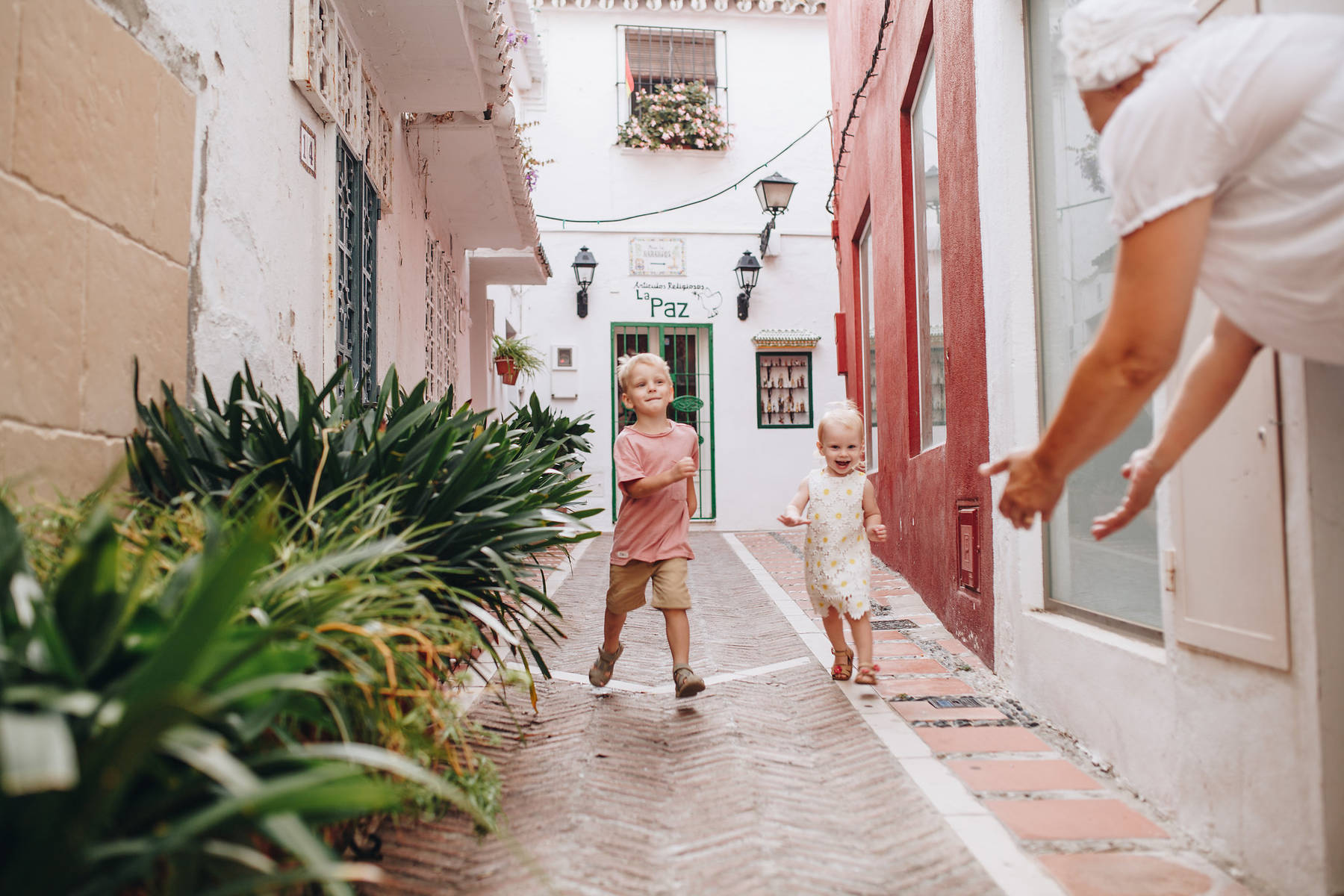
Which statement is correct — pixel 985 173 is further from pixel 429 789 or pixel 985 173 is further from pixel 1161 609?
pixel 429 789

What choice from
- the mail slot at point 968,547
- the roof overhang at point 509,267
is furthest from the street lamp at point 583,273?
the mail slot at point 968,547

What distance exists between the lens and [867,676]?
4.10m

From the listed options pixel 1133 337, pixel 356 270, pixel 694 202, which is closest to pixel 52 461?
pixel 1133 337

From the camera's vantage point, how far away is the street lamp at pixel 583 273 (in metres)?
13.3

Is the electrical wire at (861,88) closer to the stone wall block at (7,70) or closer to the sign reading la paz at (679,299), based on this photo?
the sign reading la paz at (679,299)

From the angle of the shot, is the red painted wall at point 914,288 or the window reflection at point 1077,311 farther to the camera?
the red painted wall at point 914,288

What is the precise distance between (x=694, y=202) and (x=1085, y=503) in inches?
441

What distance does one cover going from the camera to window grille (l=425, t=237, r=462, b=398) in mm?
8078

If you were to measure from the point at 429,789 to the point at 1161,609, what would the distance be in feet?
7.25

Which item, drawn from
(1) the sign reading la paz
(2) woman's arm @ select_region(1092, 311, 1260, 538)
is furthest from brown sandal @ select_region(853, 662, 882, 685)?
(1) the sign reading la paz

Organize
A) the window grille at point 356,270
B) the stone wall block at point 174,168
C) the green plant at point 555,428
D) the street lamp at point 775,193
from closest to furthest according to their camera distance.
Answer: the stone wall block at point 174,168, the window grille at point 356,270, the green plant at point 555,428, the street lamp at point 775,193

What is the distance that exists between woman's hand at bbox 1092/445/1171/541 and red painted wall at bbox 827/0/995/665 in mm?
2244

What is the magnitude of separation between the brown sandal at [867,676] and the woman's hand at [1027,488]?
219 centimetres

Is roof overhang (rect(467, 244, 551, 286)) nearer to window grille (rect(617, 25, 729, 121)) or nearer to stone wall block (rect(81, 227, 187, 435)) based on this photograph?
window grille (rect(617, 25, 729, 121))
